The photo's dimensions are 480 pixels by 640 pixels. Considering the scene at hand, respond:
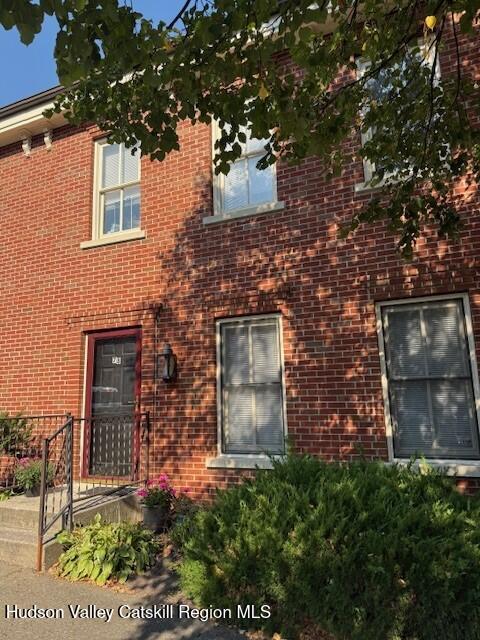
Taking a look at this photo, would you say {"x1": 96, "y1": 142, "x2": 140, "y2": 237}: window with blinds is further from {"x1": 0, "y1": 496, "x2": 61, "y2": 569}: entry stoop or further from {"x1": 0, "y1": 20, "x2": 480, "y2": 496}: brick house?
{"x1": 0, "y1": 496, "x2": 61, "y2": 569}: entry stoop

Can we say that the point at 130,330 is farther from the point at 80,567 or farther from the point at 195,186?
the point at 80,567

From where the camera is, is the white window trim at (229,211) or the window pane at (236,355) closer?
the window pane at (236,355)

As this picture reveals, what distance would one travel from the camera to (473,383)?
17.8ft

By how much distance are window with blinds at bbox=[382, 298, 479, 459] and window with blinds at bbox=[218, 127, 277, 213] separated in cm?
248

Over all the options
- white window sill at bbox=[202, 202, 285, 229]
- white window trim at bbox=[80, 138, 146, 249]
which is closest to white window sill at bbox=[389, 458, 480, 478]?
white window sill at bbox=[202, 202, 285, 229]

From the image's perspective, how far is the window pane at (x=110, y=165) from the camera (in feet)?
26.8

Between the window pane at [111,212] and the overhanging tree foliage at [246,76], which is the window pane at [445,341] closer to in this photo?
the overhanging tree foliage at [246,76]

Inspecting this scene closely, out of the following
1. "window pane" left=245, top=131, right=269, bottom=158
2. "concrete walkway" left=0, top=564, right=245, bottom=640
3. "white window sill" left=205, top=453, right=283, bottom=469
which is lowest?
"concrete walkway" left=0, top=564, right=245, bottom=640

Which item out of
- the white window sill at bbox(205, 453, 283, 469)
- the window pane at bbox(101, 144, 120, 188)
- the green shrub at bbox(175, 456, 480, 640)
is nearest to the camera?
the green shrub at bbox(175, 456, 480, 640)

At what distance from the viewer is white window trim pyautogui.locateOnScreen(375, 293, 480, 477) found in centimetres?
516

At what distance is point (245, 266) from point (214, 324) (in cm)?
90

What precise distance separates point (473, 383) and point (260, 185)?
3.82 m

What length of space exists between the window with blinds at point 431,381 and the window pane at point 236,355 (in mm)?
1823

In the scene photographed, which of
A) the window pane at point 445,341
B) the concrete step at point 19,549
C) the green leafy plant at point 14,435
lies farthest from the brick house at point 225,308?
the concrete step at point 19,549
